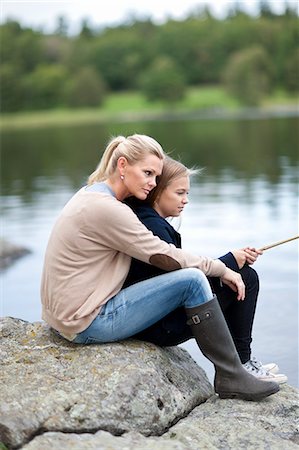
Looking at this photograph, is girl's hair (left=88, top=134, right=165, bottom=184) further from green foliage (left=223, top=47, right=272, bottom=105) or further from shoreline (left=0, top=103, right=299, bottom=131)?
green foliage (left=223, top=47, right=272, bottom=105)

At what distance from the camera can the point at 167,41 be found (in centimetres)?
14762

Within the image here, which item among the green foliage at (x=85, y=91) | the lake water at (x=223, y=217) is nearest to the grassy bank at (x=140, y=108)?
the green foliage at (x=85, y=91)

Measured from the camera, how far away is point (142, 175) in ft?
16.9

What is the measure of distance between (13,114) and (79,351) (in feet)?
400

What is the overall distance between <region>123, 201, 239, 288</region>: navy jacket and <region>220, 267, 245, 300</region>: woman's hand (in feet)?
0.50

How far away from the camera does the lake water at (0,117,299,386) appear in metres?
8.73

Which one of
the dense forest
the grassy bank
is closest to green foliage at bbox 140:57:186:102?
the dense forest

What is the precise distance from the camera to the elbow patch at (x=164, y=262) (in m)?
5.03

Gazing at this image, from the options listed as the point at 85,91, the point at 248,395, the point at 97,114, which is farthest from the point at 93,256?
the point at 85,91

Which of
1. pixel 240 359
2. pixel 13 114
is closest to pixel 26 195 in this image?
pixel 240 359

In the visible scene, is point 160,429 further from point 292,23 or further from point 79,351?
point 292,23

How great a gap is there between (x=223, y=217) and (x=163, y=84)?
10699cm

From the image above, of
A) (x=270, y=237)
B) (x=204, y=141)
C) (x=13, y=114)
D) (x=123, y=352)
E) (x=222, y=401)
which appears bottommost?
(x=13, y=114)

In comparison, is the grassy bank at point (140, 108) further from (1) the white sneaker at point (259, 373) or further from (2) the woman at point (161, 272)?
(1) the white sneaker at point (259, 373)
